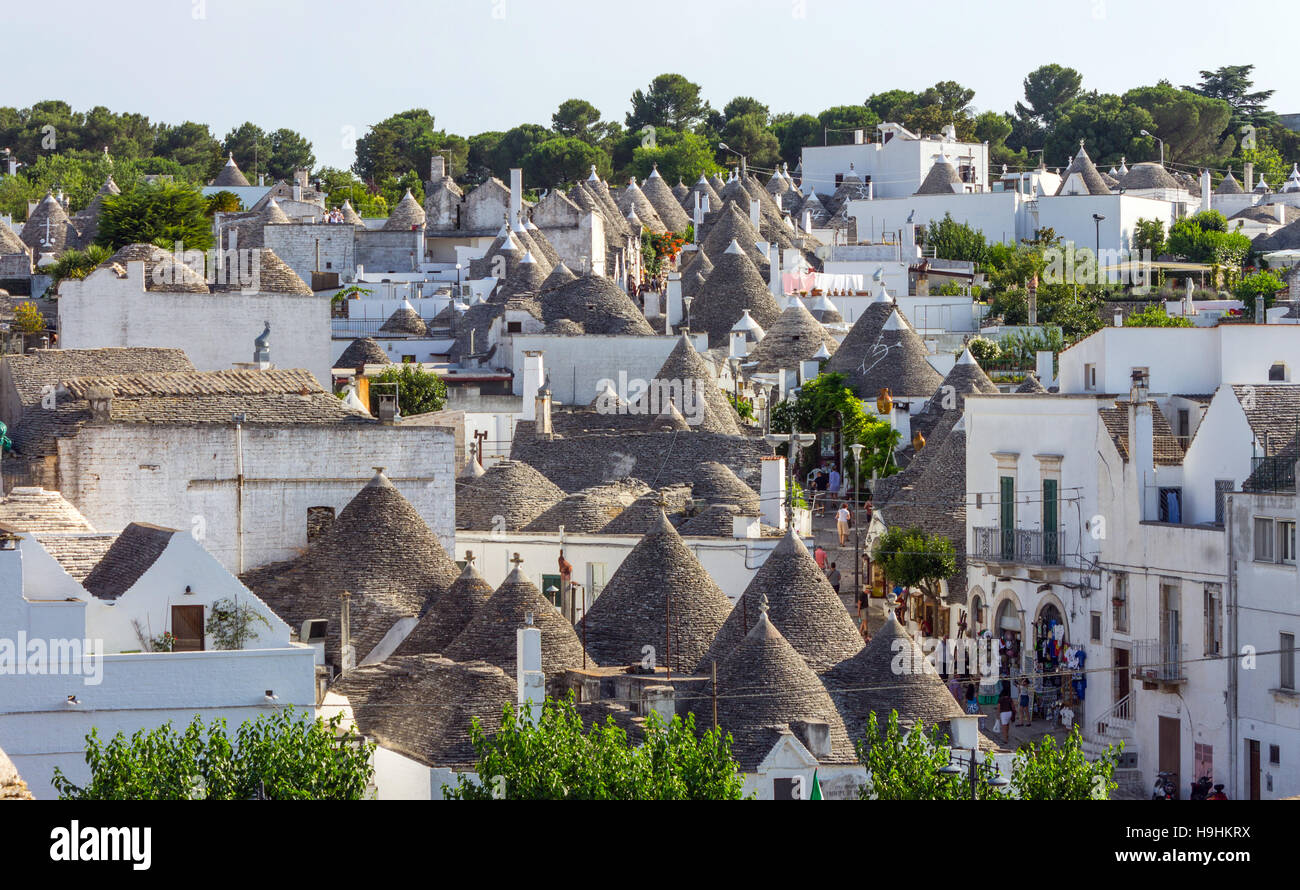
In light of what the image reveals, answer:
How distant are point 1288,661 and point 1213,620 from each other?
2.19 metres

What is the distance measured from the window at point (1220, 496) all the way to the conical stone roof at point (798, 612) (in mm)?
6149

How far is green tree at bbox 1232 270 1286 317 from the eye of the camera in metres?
72.4

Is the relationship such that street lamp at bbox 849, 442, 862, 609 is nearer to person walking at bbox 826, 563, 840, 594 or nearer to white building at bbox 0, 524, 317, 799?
person walking at bbox 826, 563, 840, 594

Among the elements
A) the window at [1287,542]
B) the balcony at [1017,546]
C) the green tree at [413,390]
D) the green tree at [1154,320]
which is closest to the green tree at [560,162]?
the green tree at [1154,320]

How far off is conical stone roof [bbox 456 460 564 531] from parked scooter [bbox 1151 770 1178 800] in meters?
14.0

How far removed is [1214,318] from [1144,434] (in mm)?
27104

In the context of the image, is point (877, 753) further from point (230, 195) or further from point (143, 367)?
point (230, 195)

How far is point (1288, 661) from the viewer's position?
3528cm

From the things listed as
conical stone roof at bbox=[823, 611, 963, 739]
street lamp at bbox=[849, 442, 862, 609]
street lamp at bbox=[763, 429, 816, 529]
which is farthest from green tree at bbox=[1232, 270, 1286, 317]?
conical stone roof at bbox=[823, 611, 963, 739]

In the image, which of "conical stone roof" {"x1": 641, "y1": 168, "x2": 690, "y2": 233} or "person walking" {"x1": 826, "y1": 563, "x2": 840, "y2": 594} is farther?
"conical stone roof" {"x1": 641, "y1": 168, "x2": 690, "y2": 233}

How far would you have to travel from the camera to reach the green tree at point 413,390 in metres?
59.4

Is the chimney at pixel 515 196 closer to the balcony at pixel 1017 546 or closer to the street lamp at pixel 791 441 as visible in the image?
the street lamp at pixel 791 441

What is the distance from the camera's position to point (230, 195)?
281 feet
